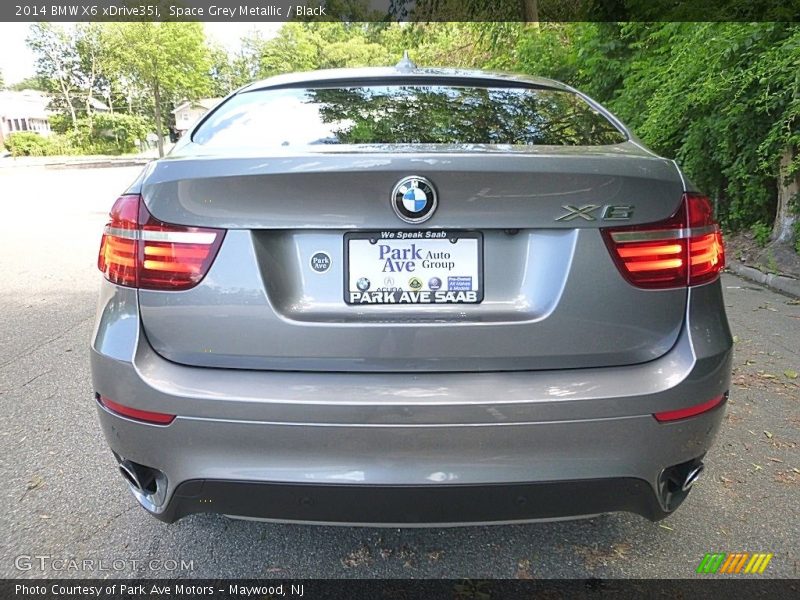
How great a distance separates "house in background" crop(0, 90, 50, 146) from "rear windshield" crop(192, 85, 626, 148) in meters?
64.6

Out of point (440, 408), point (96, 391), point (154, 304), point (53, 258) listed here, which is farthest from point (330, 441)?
point (53, 258)

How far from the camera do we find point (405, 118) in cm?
219

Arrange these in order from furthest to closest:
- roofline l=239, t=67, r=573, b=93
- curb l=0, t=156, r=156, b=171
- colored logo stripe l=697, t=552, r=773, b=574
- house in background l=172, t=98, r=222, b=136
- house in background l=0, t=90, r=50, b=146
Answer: house in background l=0, t=90, r=50, b=146, house in background l=172, t=98, r=222, b=136, curb l=0, t=156, r=156, b=171, roofline l=239, t=67, r=573, b=93, colored logo stripe l=697, t=552, r=773, b=574

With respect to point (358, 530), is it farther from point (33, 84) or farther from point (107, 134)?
point (33, 84)

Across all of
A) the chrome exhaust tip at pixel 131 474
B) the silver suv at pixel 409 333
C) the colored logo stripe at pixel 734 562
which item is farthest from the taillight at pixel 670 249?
the chrome exhaust tip at pixel 131 474

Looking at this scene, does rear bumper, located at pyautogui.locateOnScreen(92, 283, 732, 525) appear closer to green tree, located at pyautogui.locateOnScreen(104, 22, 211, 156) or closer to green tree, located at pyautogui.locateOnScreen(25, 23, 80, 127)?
green tree, located at pyautogui.locateOnScreen(104, 22, 211, 156)

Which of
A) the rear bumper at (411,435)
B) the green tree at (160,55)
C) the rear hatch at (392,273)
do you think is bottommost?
the green tree at (160,55)

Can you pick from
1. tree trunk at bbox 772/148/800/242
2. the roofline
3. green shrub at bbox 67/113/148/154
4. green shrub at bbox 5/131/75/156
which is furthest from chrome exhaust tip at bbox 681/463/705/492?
green shrub at bbox 67/113/148/154

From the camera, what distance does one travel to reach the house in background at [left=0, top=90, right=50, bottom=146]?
57438mm

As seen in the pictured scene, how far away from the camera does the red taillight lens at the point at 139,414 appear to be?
1.69 m

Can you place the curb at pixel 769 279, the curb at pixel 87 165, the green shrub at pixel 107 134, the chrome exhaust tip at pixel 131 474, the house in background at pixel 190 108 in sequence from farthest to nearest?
the house in background at pixel 190 108 < the green shrub at pixel 107 134 < the curb at pixel 87 165 < the curb at pixel 769 279 < the chrome exhaust tip at pixel 131 474

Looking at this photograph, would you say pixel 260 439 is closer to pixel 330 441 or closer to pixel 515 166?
pixel 330 441

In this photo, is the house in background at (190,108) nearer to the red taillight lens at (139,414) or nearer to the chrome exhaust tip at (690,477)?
the red taillight lens at (139,414)

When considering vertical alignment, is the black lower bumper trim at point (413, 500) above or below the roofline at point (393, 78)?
below
